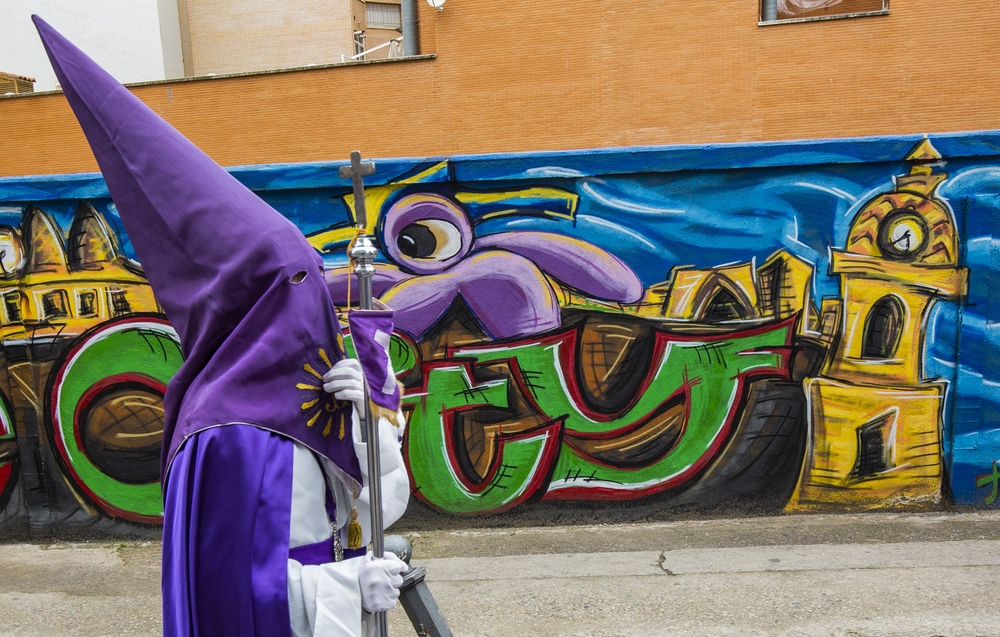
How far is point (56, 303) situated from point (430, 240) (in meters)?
2.63

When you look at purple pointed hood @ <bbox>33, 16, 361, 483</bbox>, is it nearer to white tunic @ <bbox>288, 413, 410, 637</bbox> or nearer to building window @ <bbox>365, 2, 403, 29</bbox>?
white tunic @ <bbox>288, 413, 410, 637</bbox>

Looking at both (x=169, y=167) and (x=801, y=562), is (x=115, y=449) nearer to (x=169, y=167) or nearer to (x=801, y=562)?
(x=169, y=167)

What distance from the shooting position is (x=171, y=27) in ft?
68.0

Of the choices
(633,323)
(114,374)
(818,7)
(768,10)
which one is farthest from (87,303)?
(818,7)

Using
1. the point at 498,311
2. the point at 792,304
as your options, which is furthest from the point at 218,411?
the point at 792,304

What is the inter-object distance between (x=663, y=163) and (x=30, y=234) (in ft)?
14.3

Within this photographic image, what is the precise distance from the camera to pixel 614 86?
9.22 metres

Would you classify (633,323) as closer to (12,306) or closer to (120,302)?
(120,302)

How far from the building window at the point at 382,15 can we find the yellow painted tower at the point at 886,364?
84.0 ft

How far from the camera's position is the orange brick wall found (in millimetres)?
8570

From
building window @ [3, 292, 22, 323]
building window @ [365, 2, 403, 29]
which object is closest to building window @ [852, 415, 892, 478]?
building window @ [3, 292, 22, 323]

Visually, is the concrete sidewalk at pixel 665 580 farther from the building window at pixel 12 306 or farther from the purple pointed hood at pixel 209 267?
the purple pointed hood at pixel 209 267

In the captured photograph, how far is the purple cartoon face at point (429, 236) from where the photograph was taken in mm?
5352

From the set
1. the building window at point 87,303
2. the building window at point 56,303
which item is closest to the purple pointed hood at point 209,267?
the building window at point 87,303
